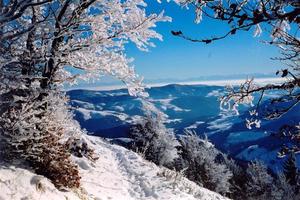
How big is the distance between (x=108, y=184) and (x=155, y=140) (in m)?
30.2

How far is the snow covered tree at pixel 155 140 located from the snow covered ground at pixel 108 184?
71.6 feet

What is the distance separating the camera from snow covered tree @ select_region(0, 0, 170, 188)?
8867mm

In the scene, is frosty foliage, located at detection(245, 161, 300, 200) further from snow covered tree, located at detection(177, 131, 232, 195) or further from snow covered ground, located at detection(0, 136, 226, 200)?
snow covered ground, located at detection(0, 136, 226, 200)

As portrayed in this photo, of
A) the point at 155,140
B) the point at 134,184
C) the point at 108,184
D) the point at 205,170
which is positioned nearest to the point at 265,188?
the point at 205,170

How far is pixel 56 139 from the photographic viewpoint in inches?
393

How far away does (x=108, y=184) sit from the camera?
43.9 feet

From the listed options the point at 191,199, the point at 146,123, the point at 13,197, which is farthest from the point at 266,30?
the point at 146,123

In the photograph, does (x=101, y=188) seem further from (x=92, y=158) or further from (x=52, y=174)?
(x=92, y=158)

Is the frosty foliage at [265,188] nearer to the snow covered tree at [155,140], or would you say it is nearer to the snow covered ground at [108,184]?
the snow covered tree at [155,140]

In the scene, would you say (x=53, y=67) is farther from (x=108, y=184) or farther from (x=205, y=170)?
(x=205, y=170)

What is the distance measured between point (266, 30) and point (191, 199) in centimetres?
809

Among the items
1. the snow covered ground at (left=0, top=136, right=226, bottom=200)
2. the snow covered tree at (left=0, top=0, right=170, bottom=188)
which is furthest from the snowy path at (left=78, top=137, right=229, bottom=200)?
the snow covered tree at (left=0, top=0, right=170, bottom=188)

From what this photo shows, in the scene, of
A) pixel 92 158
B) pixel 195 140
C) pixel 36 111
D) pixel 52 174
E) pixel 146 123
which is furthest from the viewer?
pixel 195 140

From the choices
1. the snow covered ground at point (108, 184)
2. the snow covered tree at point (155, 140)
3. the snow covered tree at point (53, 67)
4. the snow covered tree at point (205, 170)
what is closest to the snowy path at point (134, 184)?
the snow covered ground at point (108, 184)
